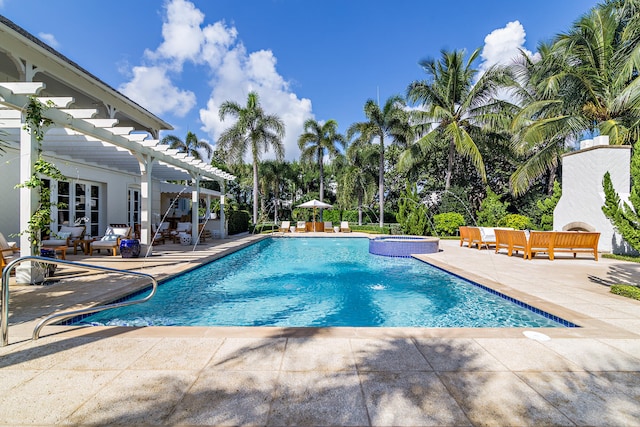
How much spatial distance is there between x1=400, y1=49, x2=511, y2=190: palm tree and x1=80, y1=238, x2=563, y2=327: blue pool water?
40.9 ft

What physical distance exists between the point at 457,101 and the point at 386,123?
4.67m

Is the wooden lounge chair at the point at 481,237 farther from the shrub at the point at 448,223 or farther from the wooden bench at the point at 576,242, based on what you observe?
the shrub at the point at 448,223

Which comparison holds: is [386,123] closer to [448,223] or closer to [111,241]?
[448,223]

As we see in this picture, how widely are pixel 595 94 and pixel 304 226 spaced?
706 inches

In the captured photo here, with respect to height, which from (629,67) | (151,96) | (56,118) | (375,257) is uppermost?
(151,96)

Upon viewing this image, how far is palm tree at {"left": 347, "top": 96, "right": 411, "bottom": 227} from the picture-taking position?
69.4ft

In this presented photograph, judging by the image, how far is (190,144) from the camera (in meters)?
30.5

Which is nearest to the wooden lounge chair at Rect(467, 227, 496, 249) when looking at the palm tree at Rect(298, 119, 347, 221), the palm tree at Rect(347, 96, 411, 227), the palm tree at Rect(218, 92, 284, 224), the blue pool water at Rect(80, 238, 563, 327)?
the blue pool water at Rect(80, 238, 563, 327)

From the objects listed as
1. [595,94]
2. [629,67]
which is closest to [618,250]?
[629,67]

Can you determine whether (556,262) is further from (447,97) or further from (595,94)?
(447,97)

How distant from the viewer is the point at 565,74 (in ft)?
46.8

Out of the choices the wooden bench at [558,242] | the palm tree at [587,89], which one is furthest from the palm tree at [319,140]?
the wooden bench at [558,242]

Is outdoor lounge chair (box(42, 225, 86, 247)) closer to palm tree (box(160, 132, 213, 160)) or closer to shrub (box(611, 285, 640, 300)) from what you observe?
shrub (box(611, 285, 640, 300))

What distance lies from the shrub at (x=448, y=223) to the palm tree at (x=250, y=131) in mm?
11964
